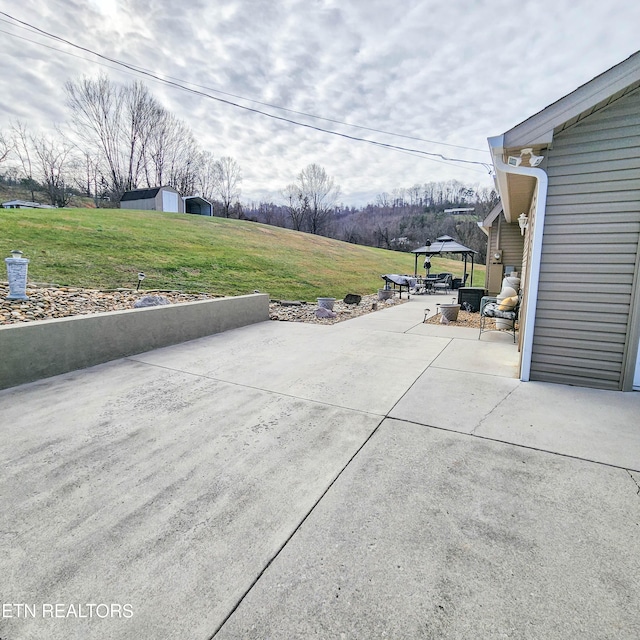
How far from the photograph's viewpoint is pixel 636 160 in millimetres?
3232

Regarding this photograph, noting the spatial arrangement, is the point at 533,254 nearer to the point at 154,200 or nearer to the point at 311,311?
the point at 311,311

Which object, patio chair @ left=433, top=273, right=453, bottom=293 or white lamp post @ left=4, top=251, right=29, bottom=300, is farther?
patio chair @ left=433, top=273, right=453, bottom=293

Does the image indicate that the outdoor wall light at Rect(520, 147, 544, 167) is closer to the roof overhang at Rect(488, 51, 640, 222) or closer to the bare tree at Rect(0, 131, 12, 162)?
the roof overhang at Rect(488, 51, 640, 222)

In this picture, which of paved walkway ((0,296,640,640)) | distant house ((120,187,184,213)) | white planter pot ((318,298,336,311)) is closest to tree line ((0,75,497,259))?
distant house ((120,187,184,213))

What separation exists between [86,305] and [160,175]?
3827 cm

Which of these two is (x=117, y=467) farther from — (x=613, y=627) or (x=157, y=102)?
(x=157, y=102)

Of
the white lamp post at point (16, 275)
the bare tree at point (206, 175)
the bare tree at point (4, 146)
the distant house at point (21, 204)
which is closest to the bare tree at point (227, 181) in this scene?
the bare tree at point (206, 175)

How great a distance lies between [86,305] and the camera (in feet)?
19.6

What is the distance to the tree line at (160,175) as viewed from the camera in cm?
3089

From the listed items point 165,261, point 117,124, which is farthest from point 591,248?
point 117,124

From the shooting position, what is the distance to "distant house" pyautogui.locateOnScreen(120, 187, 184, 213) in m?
28.0

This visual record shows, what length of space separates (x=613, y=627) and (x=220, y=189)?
4940 cm

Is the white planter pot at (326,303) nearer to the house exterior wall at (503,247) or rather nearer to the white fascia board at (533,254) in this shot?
the white fascia board at (533,254)

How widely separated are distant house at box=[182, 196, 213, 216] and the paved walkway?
106ft
